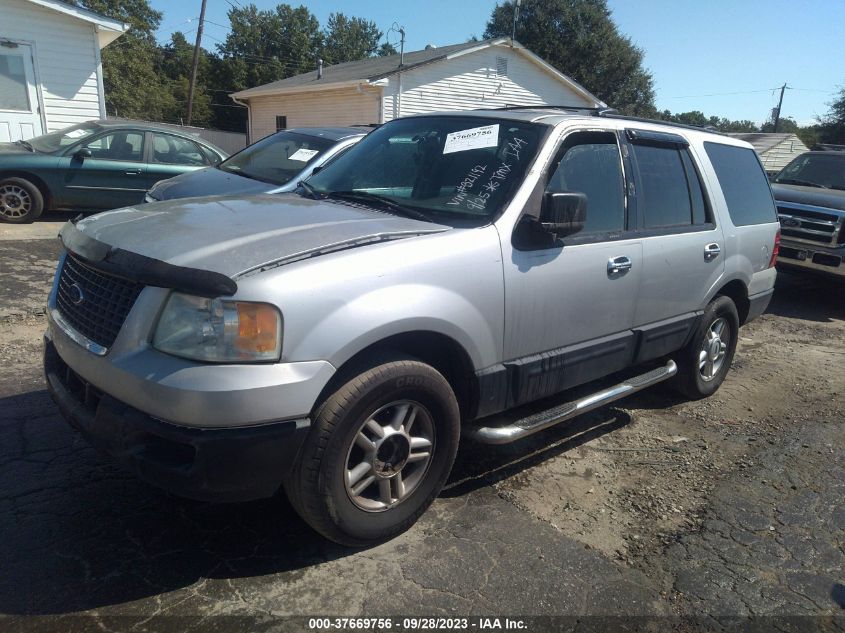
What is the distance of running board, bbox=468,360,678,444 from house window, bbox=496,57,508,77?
72.0 ft

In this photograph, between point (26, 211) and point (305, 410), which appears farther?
point (26, 211)

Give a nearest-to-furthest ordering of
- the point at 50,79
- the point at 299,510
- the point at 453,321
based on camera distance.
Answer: the point at 299,510, the point at 453,321, the point at 50,79

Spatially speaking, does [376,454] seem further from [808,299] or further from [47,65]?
[47,65]

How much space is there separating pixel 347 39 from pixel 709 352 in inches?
2610

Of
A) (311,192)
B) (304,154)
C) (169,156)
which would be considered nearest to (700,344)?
(311,192)

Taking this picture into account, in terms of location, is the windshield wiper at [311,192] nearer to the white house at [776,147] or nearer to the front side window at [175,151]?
the front side window at [175,151]

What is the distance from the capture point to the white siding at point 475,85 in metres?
22.1

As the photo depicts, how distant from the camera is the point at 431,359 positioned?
3.05m

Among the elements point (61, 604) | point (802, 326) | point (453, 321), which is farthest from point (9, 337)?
point (802, 326)

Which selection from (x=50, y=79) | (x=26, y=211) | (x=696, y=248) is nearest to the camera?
(x=696, y=248)

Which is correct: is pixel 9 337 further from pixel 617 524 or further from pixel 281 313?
pixel 617 524

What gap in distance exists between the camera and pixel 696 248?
439 cm

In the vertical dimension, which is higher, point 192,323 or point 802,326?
point 192,323

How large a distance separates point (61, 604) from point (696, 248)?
410 cm
